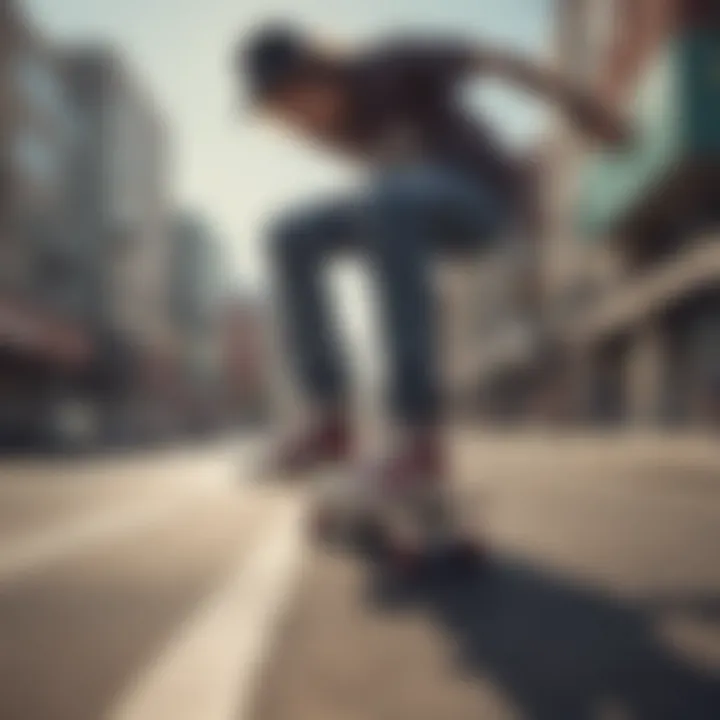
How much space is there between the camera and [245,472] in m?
2.76

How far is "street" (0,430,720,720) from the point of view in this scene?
3.07 feet

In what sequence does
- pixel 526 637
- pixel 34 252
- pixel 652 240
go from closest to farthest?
pixel 526 637
pixel 34 252
pixel 652 240

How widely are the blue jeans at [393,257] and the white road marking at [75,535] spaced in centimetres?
74

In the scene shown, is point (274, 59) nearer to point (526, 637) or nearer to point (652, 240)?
point (526, 637)

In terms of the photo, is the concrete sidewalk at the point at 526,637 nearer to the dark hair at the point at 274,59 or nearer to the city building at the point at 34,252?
the dark hair at the point at 274,59

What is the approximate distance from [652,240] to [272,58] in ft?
67.7

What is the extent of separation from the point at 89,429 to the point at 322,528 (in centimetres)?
1421

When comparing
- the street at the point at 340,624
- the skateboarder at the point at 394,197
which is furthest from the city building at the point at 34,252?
the street at the point at 340,624

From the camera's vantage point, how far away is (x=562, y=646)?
116 cm

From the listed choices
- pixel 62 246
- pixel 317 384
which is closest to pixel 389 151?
pixel 317 384

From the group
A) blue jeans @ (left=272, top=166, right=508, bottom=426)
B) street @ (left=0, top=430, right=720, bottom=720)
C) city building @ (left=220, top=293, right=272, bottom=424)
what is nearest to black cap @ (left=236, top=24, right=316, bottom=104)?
blue jeans @ (left=272, top=166, right=508, bottom=426)

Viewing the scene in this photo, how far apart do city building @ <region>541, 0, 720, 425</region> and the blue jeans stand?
1347 centimetres

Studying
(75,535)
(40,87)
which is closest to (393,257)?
(75,535)

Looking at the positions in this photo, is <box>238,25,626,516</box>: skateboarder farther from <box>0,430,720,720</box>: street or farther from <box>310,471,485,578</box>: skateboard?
<box>0,430,720,720</box>: street
